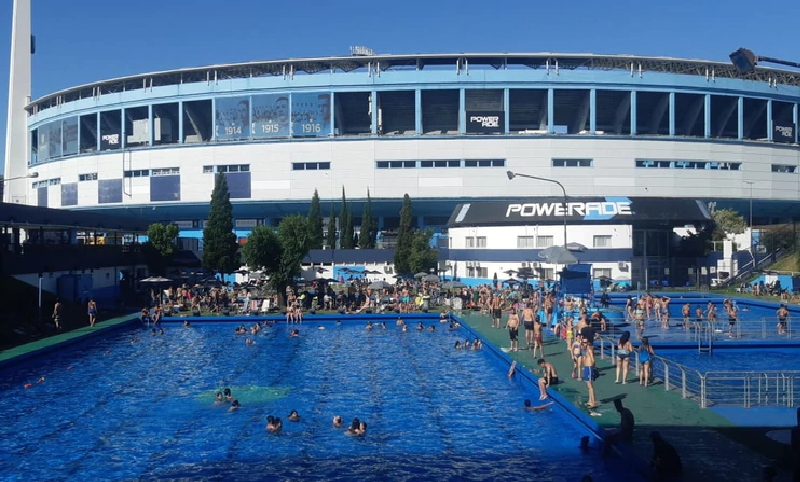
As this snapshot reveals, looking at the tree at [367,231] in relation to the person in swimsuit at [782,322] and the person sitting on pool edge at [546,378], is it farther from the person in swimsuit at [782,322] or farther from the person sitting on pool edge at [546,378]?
the person sitting on pool edge at [546,378]

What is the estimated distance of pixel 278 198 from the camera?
68.4 meters

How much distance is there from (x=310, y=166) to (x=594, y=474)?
58557 millimetres

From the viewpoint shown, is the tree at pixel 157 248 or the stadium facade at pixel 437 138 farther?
the stadium facade at pixel 437 138

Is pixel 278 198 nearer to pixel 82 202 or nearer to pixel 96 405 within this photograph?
pixel 82 202

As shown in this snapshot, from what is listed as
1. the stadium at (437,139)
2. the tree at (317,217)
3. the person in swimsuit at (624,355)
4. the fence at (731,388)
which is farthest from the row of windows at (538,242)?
the person in swimsuit at (624,355)

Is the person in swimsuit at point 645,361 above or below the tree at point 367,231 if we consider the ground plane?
below

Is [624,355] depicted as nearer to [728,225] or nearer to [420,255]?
[420,255]

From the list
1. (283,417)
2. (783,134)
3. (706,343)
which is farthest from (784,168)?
(283,417)

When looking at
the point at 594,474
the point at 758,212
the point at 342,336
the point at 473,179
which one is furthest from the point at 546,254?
the point at 758,212

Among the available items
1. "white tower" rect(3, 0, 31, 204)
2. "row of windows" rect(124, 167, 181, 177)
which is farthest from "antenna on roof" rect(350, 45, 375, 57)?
"white tower" rect(3, 0, 31, 204)

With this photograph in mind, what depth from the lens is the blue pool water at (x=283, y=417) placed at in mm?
13367

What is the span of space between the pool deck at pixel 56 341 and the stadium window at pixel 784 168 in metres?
66.3

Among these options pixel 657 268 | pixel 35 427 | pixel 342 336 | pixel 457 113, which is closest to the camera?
pixel 35 427

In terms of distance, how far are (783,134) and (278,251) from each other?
59848 millimetres
